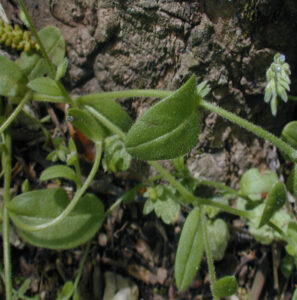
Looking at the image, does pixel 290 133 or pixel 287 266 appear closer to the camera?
pixel 290 133

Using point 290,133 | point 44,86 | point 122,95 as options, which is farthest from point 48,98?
point 290,133

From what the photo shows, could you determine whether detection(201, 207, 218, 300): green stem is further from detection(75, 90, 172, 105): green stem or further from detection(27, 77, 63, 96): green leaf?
detection(27, 77, 63, 96): green leaf

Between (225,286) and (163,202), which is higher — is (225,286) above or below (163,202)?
below

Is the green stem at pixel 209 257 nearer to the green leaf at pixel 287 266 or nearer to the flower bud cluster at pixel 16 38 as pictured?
the green leaf at pixel 287 266

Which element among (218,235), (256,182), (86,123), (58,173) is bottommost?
(218,235)

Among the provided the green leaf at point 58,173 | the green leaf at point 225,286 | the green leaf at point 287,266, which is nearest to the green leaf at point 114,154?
the green leaf at point 58,173

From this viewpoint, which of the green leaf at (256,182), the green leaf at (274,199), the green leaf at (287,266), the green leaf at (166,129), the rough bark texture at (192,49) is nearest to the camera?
the green leaf at (166,129)

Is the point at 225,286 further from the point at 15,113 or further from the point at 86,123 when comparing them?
the point at 15,113

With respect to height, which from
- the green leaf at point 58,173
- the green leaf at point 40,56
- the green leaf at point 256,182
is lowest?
the green leaf at point 256,182
